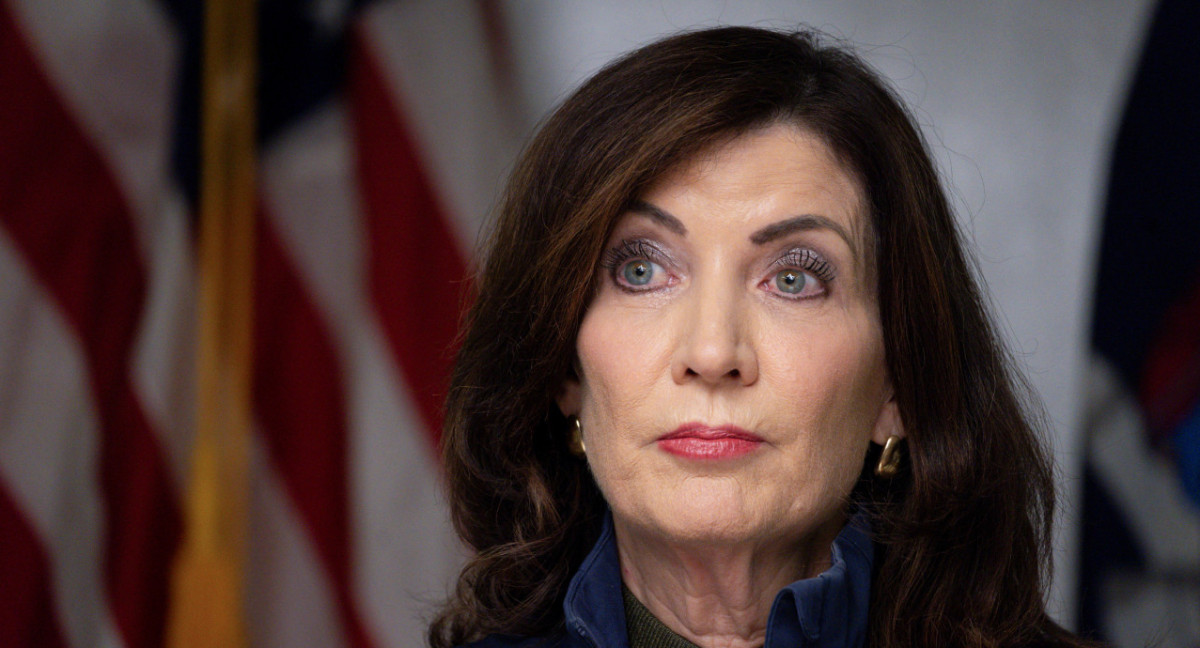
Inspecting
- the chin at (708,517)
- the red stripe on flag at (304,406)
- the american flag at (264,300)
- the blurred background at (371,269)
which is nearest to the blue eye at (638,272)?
the chin at (708,517)

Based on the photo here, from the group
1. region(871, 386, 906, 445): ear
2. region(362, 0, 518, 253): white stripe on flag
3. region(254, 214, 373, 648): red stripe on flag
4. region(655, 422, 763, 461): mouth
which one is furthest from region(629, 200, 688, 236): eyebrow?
region(254, 214, 373, 648): red stripe on flag

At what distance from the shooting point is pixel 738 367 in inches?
58.1

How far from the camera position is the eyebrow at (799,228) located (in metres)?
1.53

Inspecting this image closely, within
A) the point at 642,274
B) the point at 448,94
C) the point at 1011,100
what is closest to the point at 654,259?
the point at 642,274

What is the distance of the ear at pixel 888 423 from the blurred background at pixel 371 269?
0.78 metres

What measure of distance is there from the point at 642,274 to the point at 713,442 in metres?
0.24

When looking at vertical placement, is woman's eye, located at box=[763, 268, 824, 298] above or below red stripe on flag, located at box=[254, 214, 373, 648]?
above

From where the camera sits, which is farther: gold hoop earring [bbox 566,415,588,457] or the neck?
gold hoop earring [bbox 566,415,588,457]

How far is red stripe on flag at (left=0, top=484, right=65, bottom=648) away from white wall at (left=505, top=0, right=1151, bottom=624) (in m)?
1.37

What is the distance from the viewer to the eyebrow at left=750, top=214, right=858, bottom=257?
1.53 metres

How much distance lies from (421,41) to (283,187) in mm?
429

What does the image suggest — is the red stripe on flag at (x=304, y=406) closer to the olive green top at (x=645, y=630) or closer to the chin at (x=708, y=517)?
the olive green top at (x=645, y=630)

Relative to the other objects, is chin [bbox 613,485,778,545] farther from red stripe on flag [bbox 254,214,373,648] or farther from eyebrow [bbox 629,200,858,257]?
red stripe on flag [bbox 254,214,373,648]

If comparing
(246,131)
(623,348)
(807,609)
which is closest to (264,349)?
(246,131)
